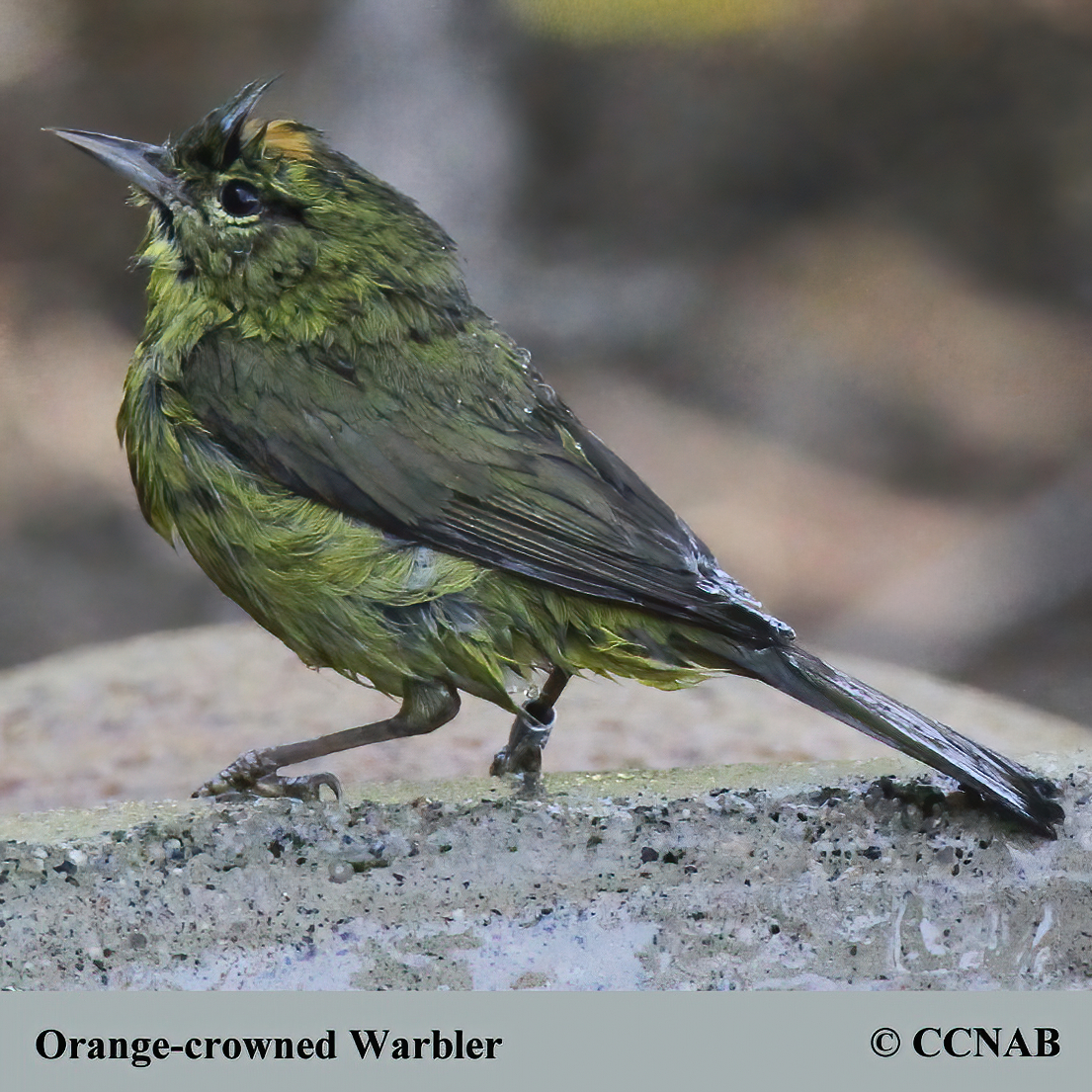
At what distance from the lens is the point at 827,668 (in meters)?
2.56

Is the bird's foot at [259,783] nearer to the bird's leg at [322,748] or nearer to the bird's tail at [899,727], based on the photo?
the bird's leg at [322,748]

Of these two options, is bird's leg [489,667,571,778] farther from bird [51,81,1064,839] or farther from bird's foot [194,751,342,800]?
bird's foot [194,751,342,800]

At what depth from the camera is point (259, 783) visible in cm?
274

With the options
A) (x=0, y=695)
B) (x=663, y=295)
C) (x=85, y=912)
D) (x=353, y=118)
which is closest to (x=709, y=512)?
(x=663, y=295)

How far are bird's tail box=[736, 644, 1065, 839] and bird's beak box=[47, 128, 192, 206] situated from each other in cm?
130

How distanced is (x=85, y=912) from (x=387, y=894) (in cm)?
50

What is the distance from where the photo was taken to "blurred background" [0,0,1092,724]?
14.7ft

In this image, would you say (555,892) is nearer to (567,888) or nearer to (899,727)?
(567,888)

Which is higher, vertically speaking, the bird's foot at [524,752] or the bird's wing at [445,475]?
the bird's wing at [445,475]

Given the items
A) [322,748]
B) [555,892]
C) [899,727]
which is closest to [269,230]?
[322,748]

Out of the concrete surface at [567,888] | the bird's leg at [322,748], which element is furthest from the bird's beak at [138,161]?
the concrete surface at [567,888]

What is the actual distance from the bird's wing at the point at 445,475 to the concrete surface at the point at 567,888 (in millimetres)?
410

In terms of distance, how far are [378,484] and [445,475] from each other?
114 millimetres

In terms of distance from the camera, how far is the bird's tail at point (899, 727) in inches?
97.7
